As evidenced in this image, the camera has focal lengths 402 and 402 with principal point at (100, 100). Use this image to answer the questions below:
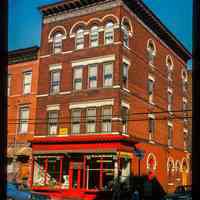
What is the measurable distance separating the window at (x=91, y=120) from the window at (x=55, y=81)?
2.99m

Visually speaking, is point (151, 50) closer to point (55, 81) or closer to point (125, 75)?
point (125, 75)

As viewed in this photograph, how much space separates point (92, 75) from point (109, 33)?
9.01ft

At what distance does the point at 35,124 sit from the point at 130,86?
22.3ft

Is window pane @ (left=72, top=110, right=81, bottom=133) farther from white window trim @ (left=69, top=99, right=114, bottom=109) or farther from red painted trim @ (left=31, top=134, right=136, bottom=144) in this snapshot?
red painted trim @ (left=31, top=134, right=136, bottom=144)

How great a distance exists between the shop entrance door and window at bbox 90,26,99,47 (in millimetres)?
7345

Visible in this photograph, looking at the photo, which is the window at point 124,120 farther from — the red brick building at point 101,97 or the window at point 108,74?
the window at point 108,74

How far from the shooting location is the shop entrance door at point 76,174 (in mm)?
23744

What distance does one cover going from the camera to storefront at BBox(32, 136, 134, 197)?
22.6m

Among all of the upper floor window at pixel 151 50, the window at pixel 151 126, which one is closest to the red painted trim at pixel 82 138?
the window at pixel 151 126

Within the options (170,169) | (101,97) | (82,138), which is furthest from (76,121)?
(170,169)
